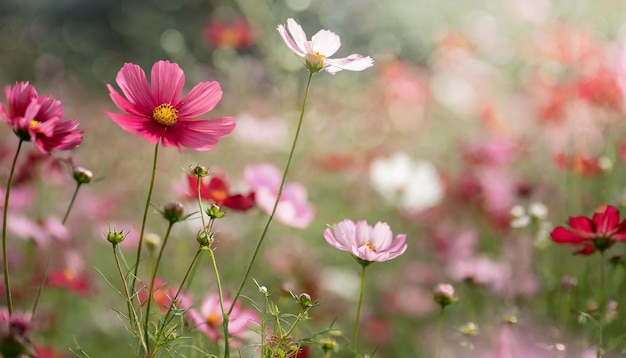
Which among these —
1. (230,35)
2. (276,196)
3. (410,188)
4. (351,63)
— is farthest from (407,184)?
(351,63)

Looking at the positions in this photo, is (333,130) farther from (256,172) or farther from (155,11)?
(155,11)

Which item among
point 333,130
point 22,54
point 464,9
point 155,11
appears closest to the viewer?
point 333,130

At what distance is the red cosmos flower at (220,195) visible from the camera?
28.9 inches

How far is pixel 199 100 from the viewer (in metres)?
0.64

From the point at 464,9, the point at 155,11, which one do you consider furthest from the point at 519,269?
the point at 155,11

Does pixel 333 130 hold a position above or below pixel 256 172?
below

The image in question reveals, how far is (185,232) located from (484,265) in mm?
539

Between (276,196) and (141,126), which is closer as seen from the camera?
(141,126)

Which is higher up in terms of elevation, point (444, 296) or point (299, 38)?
point (299, 38)

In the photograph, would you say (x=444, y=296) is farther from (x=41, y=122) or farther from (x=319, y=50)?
(x=41, y=122)

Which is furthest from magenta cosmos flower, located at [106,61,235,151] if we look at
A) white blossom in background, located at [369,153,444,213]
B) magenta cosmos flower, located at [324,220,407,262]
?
white blossom in background, located at [369,153,444,213]

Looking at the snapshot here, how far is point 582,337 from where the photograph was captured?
2.76 ft

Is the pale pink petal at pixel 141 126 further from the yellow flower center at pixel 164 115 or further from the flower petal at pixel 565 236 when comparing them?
the flower petal at pixel 565 236

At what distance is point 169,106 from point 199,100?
25 millimetres
